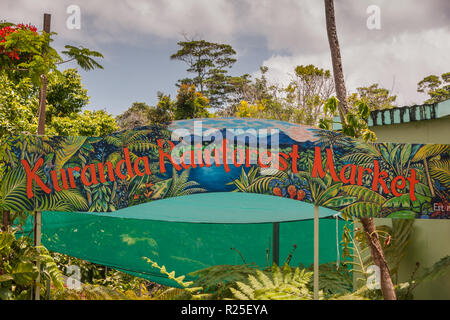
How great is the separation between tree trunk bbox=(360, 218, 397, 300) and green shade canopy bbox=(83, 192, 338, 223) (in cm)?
106

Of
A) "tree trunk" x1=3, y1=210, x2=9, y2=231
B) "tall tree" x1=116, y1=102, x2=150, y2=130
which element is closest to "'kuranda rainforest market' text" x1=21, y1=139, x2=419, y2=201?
"tree trunk" x1=3, y1=210, x2=9, y2=231

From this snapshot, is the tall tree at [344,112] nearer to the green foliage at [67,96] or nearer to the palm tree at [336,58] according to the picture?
the palm tree at [336,58]

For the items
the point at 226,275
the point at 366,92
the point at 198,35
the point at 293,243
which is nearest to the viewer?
the point at 226,275

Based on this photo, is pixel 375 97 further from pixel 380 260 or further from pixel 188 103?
pixel 380 260

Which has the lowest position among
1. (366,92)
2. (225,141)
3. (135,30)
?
(225,141)

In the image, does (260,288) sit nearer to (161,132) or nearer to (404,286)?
(404,286)

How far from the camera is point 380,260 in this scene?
4645mm

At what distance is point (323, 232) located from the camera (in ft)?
26.7

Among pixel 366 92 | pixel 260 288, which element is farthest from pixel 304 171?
pixel 366 92

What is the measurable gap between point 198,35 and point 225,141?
30.1 m

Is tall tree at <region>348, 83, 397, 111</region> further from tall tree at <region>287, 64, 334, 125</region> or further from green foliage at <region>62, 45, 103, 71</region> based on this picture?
green foliage at <region>62, 45, 103, 71</region>

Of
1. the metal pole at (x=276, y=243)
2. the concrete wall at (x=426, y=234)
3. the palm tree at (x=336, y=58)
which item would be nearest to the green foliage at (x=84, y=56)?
the palm tree at (x=336, y=58)

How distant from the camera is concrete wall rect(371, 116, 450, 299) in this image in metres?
5.12

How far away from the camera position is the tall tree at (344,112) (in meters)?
4.59
